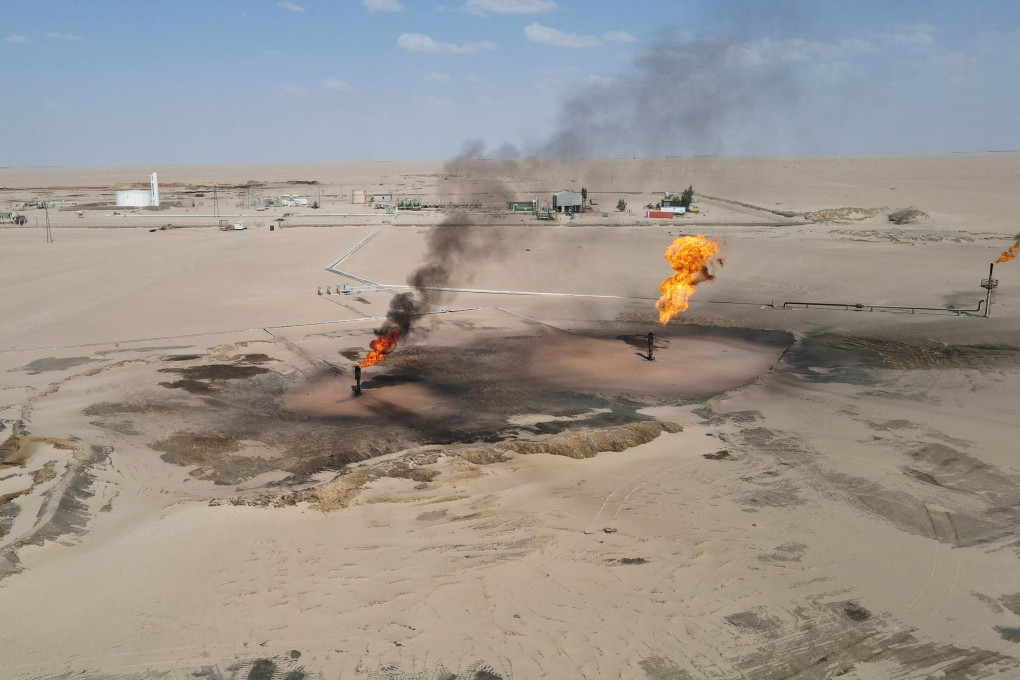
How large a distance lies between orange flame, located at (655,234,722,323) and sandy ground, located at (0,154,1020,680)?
1.52 m

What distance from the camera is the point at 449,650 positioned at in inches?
537

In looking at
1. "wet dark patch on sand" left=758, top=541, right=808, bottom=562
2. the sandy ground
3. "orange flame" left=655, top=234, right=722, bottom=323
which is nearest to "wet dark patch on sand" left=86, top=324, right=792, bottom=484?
the sandy ground

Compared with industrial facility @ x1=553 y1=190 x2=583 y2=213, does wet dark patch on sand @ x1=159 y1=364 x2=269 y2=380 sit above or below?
below

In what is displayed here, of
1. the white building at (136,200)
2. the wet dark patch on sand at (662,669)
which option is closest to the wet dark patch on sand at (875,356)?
the wet dark patch on sand at (662,669)

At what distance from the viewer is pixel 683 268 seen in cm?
3900

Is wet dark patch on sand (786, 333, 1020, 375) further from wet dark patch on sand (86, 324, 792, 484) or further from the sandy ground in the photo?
wet dark patch on sand (86, 324, 792, 484)

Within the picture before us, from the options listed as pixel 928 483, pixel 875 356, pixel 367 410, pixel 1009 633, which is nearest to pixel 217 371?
pixel 367 410

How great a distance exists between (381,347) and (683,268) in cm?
1683

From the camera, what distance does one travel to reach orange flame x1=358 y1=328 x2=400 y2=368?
3016 centimetres

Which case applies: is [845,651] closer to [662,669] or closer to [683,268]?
[662,669]

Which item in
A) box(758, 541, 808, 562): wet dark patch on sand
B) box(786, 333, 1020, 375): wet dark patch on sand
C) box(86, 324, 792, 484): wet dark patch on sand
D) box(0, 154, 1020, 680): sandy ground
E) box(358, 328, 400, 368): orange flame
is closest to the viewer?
box(0, 154, 1020, 680): sandy ground

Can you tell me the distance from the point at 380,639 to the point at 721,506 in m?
9.34

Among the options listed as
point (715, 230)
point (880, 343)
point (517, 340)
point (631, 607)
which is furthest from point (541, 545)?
point (715, 230)

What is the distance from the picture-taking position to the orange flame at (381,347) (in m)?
30.2
